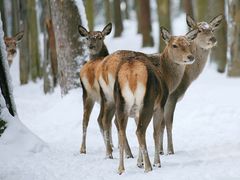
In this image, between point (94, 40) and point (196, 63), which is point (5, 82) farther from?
point (196, 63)

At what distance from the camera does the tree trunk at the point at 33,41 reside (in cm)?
2136

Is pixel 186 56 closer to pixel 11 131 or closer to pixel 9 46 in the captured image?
pixel 11 131

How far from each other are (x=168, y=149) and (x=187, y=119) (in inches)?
109

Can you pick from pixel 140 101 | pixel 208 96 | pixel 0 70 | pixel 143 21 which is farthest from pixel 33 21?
pixel 140 101

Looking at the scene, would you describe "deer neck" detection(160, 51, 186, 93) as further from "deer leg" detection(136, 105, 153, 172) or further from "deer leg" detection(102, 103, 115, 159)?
"deer leg" detection(136, 105, 153, 172)

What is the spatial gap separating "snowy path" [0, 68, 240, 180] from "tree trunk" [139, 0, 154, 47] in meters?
7.19

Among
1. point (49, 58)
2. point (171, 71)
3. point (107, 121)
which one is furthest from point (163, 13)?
point (107, 121)

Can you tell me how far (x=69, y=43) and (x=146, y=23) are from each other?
36.2 ft

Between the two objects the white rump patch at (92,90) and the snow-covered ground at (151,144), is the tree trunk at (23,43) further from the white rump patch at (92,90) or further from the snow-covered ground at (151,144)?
the white rump patch at (92,90)

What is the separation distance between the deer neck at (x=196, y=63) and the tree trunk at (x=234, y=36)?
3965 millimetres

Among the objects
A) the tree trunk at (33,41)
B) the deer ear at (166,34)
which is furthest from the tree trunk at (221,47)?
the deer ear at (166,34)

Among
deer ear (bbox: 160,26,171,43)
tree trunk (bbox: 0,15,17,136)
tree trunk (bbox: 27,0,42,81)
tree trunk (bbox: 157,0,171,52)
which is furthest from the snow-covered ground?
tree trunk (bbox: 27,0,42,81)

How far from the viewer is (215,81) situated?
14602mm

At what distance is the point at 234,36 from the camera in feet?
43.8
